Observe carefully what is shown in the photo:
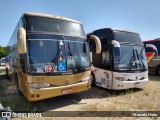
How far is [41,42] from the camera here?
6.50 m

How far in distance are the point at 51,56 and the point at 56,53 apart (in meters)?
0.24

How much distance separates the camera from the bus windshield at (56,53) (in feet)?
20.6

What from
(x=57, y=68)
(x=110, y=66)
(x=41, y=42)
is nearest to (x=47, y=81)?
(x=57, y=68)

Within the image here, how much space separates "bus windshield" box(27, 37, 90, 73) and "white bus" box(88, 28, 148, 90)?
1383mm

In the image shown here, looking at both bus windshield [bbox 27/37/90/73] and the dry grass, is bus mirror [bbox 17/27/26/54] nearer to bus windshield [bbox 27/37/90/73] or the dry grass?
bus windshield [bbox 27/37/90/73]

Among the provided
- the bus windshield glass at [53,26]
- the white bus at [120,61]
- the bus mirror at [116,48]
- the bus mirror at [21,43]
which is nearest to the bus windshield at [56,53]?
the bus windshield glass at [53,26]

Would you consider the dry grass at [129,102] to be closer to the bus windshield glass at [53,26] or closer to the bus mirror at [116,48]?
the bus mirror at [116,48]

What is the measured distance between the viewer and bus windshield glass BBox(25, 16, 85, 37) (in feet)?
21.7

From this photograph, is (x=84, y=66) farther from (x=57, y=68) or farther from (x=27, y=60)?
(x=27, y=60)

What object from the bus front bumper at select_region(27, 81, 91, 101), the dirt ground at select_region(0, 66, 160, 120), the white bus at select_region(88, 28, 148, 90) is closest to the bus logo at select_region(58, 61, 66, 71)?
the bus front bumper at select_region(27, 81, 91, 101)

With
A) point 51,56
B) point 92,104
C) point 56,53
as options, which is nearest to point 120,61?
point 92,104

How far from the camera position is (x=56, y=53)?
6.73 meters

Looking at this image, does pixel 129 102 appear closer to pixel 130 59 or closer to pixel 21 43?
pixel 130 59

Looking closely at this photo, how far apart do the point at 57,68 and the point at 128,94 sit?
12.7 ft
